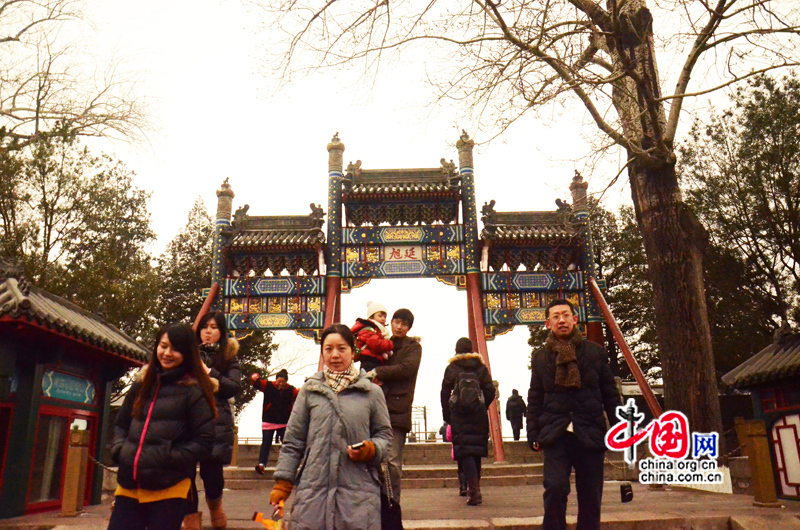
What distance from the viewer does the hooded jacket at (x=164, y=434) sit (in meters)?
2.77

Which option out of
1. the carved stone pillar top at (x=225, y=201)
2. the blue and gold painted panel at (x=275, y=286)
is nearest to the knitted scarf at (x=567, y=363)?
the blue and gold painted panel at (x=275, y=286)

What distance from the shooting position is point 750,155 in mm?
16844

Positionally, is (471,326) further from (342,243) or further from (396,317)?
(396,317)

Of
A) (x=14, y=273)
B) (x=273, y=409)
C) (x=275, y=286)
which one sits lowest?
(x=273, y=409)

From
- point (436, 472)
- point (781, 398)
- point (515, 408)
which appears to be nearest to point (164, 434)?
point (436, 472)

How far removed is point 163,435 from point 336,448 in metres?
0.83

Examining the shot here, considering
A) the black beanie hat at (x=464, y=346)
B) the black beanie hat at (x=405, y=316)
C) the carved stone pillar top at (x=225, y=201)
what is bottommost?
the black beanie hat at (x=464, y=346)

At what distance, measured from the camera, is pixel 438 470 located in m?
9.26

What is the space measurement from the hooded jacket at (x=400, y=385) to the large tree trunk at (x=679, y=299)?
12.9 ft

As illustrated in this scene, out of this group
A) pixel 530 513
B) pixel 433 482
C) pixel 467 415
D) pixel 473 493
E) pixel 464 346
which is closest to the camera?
pixel 530 513

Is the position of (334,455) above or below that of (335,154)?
below

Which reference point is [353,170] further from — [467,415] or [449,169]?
[467,415]

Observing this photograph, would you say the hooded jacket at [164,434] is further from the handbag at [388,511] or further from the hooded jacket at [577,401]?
A: the hooded jacket at [577,401]

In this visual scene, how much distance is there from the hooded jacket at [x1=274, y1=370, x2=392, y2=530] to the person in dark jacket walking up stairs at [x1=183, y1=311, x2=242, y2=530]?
1.23m
